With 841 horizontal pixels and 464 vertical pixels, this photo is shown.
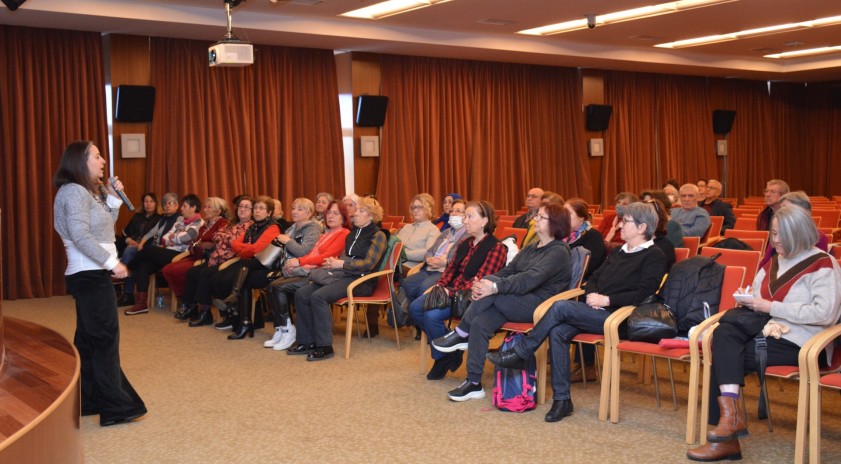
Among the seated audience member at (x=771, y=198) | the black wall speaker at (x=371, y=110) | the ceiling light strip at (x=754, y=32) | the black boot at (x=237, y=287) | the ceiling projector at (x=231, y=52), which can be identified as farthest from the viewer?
the black wall speaker at (x=371, y=110)

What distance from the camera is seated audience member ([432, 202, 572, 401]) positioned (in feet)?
16.4

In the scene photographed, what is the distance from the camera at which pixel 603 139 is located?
50.5ft

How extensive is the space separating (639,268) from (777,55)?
12035mm

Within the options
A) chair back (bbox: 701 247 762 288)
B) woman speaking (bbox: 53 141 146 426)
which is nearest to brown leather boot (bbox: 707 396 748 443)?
chair back (bbox: 701 247 762 288)

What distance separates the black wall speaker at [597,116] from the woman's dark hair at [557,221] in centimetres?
1029

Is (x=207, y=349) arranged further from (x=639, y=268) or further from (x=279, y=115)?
(x=279, y=115)

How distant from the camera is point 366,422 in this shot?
185 inches

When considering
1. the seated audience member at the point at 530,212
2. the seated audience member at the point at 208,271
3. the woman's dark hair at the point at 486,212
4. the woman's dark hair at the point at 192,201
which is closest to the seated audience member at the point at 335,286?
the woman's dark hair at the point at 486,212

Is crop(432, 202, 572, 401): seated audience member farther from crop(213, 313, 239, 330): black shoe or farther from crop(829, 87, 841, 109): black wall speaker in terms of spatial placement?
crop(829, 87, 841, 109): black wall speaker

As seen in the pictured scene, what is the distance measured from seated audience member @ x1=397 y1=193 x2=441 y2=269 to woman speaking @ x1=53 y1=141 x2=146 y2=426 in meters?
2.92

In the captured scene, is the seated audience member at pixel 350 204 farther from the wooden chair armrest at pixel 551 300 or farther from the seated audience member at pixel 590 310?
the seated audience member at pixel 590 310

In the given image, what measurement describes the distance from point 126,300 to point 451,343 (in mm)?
5006

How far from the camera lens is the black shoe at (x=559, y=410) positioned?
4.60 meters

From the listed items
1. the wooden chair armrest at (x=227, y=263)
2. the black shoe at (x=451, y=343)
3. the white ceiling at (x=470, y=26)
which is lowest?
the black shoe at (x=451, y=343)
